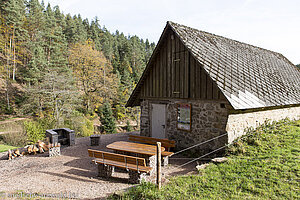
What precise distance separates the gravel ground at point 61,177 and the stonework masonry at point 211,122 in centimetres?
137

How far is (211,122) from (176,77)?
2991 millimetres

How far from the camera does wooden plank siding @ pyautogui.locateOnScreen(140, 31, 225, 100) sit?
8094mm

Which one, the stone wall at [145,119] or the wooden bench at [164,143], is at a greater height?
the stone wall at [145,119]

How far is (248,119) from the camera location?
841 cm

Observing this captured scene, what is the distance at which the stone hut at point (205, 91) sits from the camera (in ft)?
25.3

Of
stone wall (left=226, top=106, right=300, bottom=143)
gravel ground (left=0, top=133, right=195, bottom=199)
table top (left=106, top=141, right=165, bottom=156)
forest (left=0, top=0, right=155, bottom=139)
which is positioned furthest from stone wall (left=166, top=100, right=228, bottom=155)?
forest (left=0, top=0, right=155, bottom=139)

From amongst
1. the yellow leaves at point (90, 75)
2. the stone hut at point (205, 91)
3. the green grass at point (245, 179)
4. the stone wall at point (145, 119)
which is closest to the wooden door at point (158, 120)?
the stone hut at point (205, 91)

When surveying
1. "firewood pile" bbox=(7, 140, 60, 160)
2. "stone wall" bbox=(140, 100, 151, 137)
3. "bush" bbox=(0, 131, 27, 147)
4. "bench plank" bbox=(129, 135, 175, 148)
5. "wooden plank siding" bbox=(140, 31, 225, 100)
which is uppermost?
"wooden plank siding" bbox=(140, 31, 225, 100)

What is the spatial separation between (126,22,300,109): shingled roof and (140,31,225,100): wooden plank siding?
0.41 metres

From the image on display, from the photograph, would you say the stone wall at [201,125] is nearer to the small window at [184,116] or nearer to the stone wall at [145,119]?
the small window at [184,116]

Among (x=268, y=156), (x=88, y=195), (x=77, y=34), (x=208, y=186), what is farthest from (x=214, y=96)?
(x=77, y=34)

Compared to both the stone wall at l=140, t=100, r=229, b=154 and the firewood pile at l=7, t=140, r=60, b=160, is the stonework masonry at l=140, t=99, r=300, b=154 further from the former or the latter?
the firewood pile at l=7, t=140, r=60, b=160

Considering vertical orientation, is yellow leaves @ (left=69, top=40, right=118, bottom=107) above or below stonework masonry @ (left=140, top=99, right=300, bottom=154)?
above

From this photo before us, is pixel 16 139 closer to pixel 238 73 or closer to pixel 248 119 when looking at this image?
pixel 248 119
